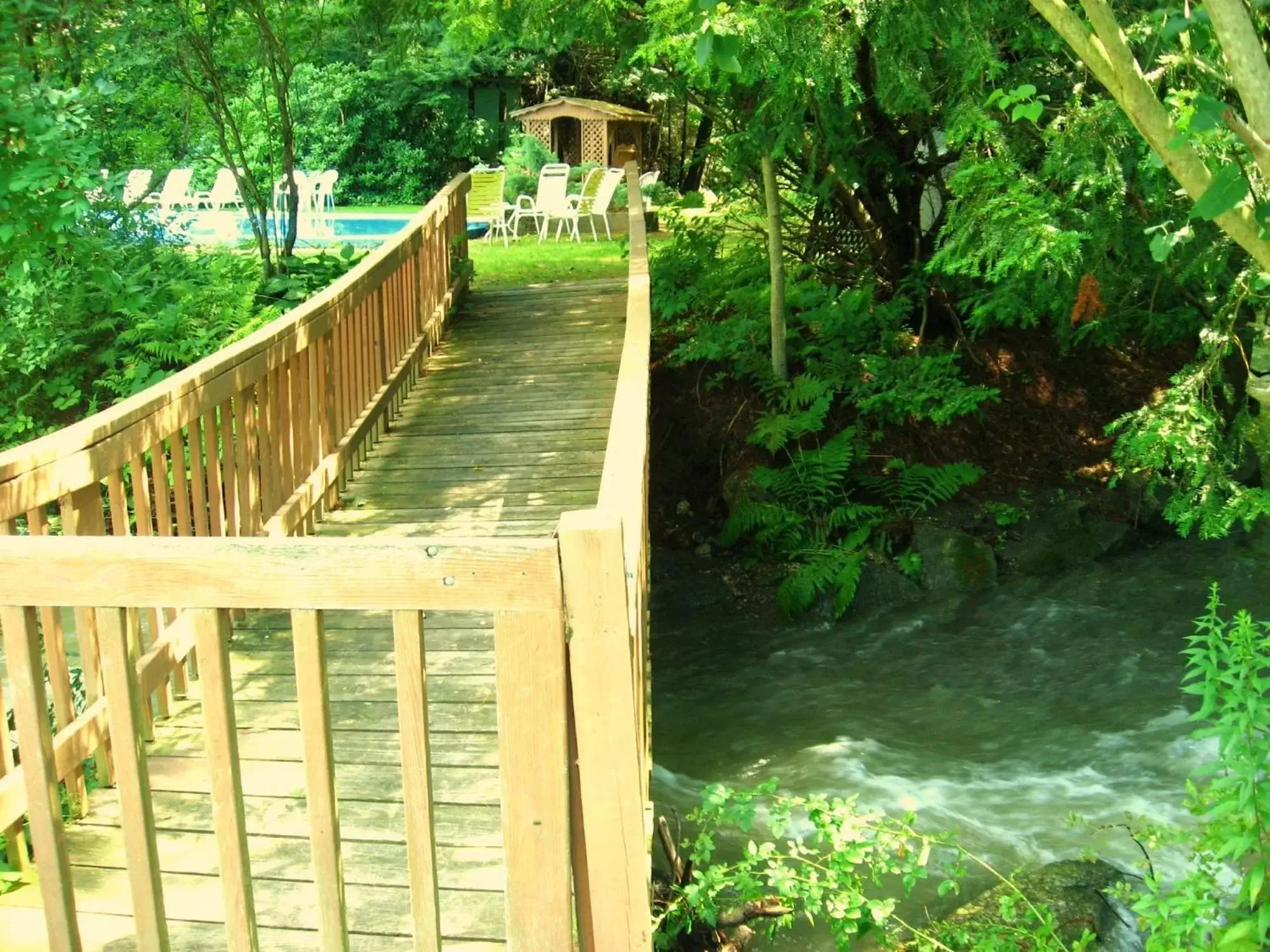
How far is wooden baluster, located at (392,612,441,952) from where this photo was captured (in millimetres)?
2127

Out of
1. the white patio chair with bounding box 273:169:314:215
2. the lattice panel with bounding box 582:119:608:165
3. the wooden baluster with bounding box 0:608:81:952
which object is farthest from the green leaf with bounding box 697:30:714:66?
the lattice panel with bounding box 582:119:608:165

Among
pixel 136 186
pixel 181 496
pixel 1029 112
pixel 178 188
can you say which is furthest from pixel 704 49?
pixel 178 188

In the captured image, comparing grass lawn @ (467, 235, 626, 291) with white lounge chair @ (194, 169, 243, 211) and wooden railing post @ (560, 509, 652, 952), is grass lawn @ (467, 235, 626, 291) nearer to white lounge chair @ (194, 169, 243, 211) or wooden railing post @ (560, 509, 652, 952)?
white lounge chair @ (194, 169, 243, 211)

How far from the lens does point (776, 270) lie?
10812mm

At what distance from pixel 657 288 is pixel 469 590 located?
411 inches

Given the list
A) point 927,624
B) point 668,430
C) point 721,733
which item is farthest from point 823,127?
point 721,733

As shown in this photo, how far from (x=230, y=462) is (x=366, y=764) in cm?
161

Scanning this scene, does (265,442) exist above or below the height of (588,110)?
below

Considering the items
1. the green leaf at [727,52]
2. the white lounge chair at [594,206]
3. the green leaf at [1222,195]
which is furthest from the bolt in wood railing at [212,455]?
the white lounge chair at [594,206]

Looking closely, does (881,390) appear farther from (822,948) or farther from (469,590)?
(469,590)

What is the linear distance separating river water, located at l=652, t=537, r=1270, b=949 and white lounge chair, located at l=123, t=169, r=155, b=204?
6.17 meters

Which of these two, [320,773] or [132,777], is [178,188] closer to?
[132,777]

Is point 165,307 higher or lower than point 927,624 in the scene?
higher

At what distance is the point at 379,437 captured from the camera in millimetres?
7848
